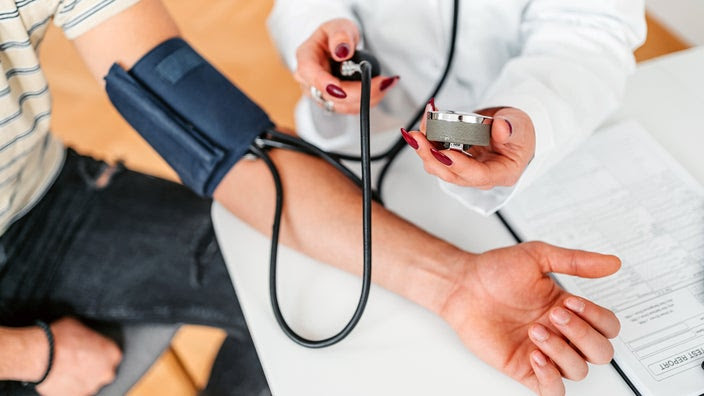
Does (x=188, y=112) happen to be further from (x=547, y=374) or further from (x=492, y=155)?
(x=547, y=374)

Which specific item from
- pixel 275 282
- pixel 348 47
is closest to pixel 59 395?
pixel 275 282

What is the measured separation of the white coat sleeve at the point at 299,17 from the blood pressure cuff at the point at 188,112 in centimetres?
14

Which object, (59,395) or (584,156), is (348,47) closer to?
(584,156)

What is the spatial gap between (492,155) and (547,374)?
0.77 ft

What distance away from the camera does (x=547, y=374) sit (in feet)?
1.91

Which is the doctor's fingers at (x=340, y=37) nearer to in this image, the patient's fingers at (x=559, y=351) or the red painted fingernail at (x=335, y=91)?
the red painted fingernail at (x=335, y=91)

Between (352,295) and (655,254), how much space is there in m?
0.34

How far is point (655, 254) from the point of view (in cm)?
69

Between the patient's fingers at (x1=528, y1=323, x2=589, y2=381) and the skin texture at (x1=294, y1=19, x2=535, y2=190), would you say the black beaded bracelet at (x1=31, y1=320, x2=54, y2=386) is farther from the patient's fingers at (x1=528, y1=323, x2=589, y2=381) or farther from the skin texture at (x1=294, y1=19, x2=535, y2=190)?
the patient's fingers at (x1=528, y1=323, x2=589, y2=381)

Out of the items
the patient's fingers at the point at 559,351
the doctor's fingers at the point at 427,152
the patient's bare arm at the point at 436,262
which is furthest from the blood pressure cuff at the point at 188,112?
the patient's fingers at the point at 559,351

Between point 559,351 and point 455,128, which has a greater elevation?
point 455,128

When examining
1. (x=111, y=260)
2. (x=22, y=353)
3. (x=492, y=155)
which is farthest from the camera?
(x=111, y=260)

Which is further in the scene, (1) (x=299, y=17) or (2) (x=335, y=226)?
(1) (x=299, y=17)

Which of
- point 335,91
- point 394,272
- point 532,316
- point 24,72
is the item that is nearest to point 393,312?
point 394,272
